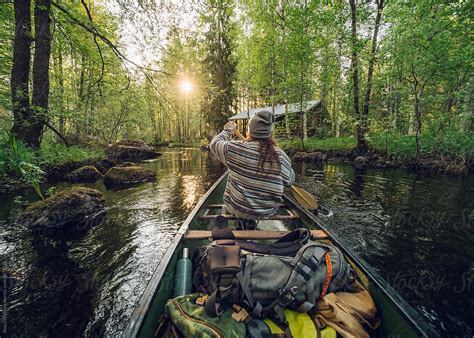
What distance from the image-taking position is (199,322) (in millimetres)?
1421

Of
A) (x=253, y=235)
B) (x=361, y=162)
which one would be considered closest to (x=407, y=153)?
(x=361, y=162)

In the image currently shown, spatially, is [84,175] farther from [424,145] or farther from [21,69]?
[424,145]

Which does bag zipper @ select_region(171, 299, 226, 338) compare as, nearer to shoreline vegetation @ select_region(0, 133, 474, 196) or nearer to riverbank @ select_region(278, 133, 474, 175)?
shoreline vegetation @ select_region(0, 133, 474, 196)

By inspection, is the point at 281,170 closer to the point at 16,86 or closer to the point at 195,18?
the point at 195,18

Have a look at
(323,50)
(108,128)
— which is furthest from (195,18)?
(108,128)

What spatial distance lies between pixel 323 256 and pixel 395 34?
44.8 feet

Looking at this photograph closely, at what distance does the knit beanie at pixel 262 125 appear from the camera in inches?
96.9

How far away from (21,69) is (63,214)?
4.80m

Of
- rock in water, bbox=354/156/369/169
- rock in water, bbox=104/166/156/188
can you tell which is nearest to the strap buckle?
rock in water, bbox=104/166/156/188

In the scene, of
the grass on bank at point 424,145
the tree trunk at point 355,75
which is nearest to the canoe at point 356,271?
the grass on bank at point 424,145

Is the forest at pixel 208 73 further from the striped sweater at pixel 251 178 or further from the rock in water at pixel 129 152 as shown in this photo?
the striped sweater at pixel 251 178

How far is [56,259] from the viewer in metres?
3.98

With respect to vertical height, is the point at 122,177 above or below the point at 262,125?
below

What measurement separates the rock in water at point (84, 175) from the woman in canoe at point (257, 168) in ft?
31.2
